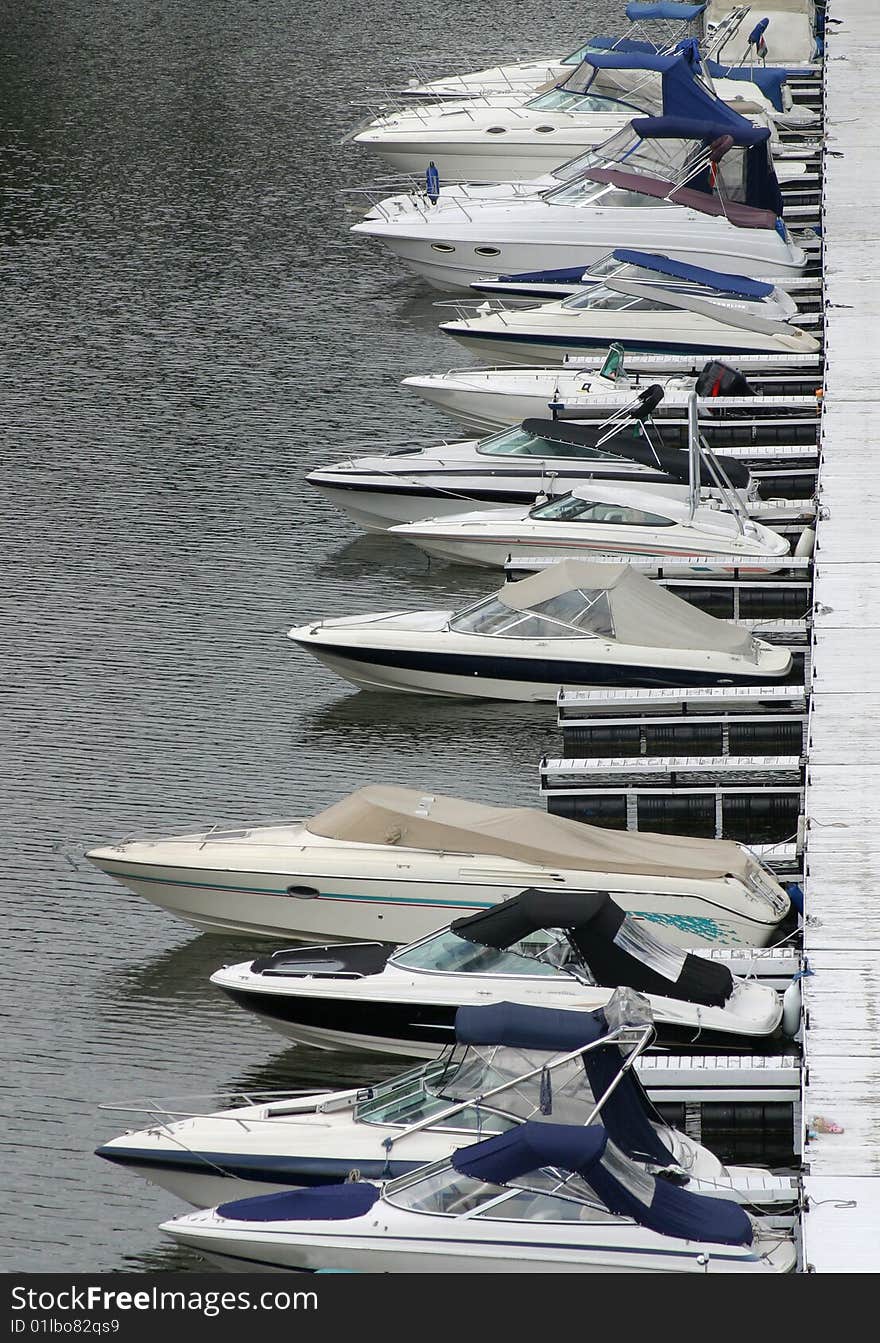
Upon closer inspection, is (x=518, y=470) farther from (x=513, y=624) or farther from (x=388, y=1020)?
(x=388, y=1020)

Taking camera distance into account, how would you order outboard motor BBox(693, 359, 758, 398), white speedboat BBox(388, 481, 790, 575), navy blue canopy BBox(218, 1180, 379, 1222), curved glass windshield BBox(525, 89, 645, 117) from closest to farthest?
navy blue canopy BBox(218, 1180, 379, 1222)
white speedboat BBox(388, 481, 790, 575)
outboard motor BBox(693, 359, 758, 398)
curved glass windshield BBox(525, 89, 645, 117)

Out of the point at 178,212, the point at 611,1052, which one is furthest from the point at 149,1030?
the point at 178,212

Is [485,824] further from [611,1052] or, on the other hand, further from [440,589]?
[440,589]

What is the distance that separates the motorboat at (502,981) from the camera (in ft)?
47.2

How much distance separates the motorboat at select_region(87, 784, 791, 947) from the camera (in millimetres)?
15852

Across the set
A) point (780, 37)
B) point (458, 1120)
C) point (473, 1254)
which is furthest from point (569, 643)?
point (780, 37)

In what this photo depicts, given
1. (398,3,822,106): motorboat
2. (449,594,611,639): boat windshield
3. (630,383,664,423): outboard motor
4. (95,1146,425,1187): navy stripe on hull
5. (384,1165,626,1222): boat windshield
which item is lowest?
(95,1146,425,1187): navy stripe on hull

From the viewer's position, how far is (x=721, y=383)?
2647cm

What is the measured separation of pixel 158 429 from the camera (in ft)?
92.8

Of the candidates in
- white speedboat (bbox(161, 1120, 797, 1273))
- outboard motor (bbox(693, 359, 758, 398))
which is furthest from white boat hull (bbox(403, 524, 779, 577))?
white speedboat (bbox(161, 1120, 797, 1273))

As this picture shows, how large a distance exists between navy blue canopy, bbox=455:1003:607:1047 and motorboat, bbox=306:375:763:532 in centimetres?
1097

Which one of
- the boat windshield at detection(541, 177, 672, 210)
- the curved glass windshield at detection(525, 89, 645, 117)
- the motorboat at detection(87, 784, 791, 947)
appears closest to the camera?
the motorboat at detection(87, 784, 791, 947)

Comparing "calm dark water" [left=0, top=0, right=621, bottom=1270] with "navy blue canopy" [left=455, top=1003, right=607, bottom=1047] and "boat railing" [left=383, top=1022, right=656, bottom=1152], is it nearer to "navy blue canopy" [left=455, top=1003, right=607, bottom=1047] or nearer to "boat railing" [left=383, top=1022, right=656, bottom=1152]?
"boat railing" [left=383, top=1022, right=656, bottom=1152]

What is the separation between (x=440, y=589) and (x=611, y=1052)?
11666 mm
